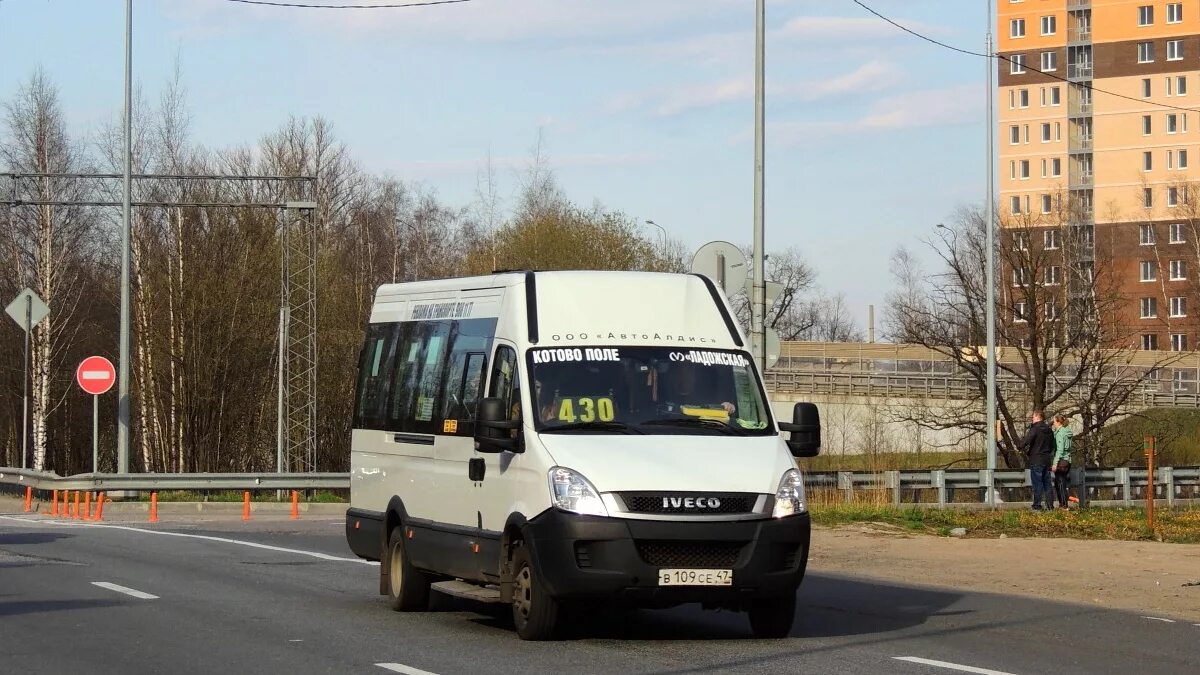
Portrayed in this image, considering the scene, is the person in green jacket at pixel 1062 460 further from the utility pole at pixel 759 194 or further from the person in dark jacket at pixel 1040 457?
the utility pole at pixel 759 194

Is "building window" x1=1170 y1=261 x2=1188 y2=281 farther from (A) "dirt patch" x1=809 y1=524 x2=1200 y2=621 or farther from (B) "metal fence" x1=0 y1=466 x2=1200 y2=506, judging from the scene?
(A) "dirt patch" x1=809 y1=524 x2=1200 y2=621

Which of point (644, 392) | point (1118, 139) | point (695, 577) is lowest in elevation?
point (695, 577)

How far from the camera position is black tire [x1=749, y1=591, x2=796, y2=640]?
11.2m

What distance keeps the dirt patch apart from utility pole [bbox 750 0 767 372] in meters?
2.90

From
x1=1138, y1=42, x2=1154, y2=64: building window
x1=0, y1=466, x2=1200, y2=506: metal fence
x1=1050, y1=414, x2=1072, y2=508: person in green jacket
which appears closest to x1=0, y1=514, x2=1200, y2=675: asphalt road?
x1=0, y1=466, x2=1200, y2=506: metal fence

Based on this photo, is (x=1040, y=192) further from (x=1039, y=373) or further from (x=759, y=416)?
(x=759, y=416)

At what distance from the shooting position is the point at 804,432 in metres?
11.7

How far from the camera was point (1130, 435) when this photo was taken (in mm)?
42594

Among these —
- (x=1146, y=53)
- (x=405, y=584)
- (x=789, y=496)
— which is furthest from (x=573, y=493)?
(x=1146, y=53)

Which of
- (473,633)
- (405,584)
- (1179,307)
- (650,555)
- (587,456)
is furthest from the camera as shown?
(1179,307)

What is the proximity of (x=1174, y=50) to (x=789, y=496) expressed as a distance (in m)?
105

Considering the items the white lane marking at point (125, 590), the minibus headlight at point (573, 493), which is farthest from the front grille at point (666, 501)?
the white lane marking at point (125, 590)

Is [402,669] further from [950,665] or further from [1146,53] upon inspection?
[1146,53]

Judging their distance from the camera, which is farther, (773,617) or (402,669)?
(773,617)
